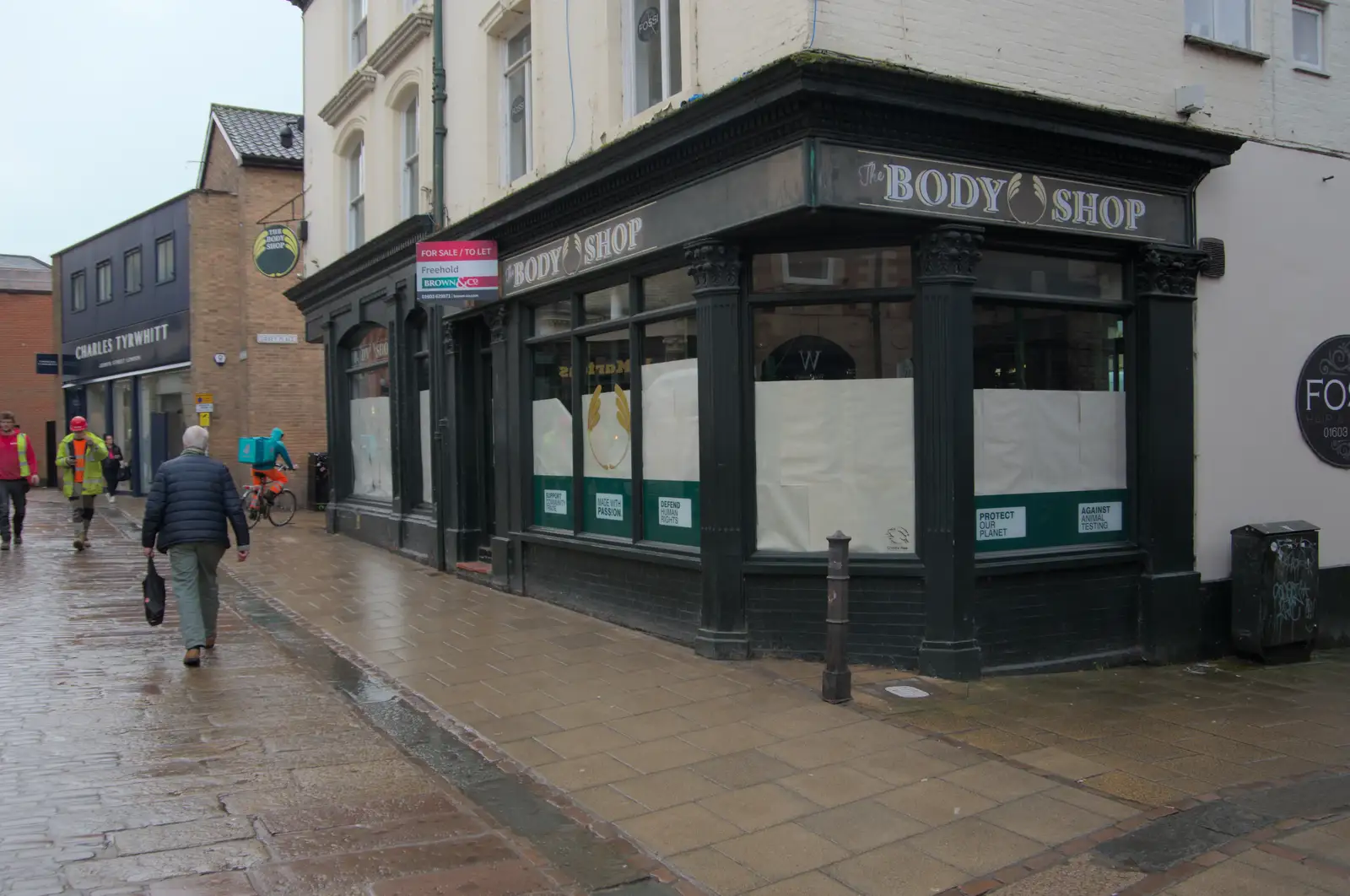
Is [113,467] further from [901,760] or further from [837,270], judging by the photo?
[901,760]

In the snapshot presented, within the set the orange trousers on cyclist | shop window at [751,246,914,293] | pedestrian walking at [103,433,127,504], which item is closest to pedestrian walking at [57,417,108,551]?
the orange trousers on cyclist

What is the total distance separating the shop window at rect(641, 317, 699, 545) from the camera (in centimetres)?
890

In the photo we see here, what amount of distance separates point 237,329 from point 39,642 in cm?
1798

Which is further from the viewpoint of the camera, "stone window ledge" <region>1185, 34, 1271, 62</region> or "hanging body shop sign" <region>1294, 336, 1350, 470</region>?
"hanging body shop sign" <region>1294, 336, 1350, 470</region>

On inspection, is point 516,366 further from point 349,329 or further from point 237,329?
point 237,329

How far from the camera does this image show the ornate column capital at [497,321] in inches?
467

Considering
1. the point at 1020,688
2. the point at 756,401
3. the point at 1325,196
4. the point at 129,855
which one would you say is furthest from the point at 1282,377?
the point at 129,855

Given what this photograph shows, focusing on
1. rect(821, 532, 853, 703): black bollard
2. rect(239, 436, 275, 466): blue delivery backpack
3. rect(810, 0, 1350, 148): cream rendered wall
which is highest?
rect(810, 0, 1350, 148): cream rendered wall

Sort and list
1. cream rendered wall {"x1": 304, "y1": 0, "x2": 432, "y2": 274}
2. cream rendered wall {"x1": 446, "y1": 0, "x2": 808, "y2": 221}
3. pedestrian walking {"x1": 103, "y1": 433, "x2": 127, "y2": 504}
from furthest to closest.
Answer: pedestrian walking {"x1": 103, "y1": 433, "x2": 127, "y2": 504}
cream rendered wall {"x1": 304, "y1": 0, "x2": 432, "y2": 274}
cream rendered wall {"x1": 446, "y1": 0, "x2": 808, "y2": 221}

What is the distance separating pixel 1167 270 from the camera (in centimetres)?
889

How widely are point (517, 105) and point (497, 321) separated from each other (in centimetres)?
257

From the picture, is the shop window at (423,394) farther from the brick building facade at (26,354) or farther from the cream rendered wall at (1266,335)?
the brick building facade at (26,354)

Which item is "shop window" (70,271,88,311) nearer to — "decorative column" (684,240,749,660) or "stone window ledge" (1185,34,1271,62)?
"decorative column" (684,240,749,660)

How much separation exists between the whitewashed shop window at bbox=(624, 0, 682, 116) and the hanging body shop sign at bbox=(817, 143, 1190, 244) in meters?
2.33
